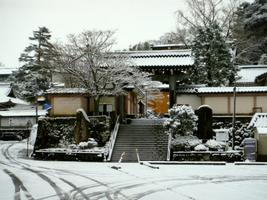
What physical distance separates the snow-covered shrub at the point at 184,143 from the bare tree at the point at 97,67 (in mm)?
6155

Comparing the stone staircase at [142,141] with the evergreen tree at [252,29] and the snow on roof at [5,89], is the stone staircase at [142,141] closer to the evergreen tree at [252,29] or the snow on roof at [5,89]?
the evergreen tree at [252,29]

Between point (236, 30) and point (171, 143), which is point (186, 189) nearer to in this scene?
point (171, 143)

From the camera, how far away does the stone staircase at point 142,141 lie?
2825 centimetres

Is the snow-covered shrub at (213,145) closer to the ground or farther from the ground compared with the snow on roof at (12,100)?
closer to the ground

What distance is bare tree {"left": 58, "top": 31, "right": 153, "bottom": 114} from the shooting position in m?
32.8

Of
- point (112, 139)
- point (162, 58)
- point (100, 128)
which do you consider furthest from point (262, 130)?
point (100, 128)

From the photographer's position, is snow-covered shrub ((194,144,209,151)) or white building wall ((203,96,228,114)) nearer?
snow-covered shrub ((194,144,209,151))

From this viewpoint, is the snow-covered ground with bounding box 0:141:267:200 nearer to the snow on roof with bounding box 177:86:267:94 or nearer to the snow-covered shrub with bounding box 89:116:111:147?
the snow-covered shrub with bounding box 89:116:111:147

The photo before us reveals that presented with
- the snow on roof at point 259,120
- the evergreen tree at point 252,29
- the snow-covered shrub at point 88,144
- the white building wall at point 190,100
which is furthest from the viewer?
the evergreen tree at point 252,29

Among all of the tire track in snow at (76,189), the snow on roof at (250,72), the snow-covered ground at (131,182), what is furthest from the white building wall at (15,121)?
the tire track in snow at (76,189)

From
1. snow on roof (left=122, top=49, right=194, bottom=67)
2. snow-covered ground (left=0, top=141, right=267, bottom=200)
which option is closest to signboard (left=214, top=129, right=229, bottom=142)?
snow-covered ground (left=0, top=141, right=267, bottom=200)

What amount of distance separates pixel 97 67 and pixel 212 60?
12.7 meters

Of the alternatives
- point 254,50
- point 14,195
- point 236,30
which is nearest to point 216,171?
point 14,195

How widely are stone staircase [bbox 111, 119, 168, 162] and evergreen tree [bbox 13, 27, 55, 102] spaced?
834 inches
